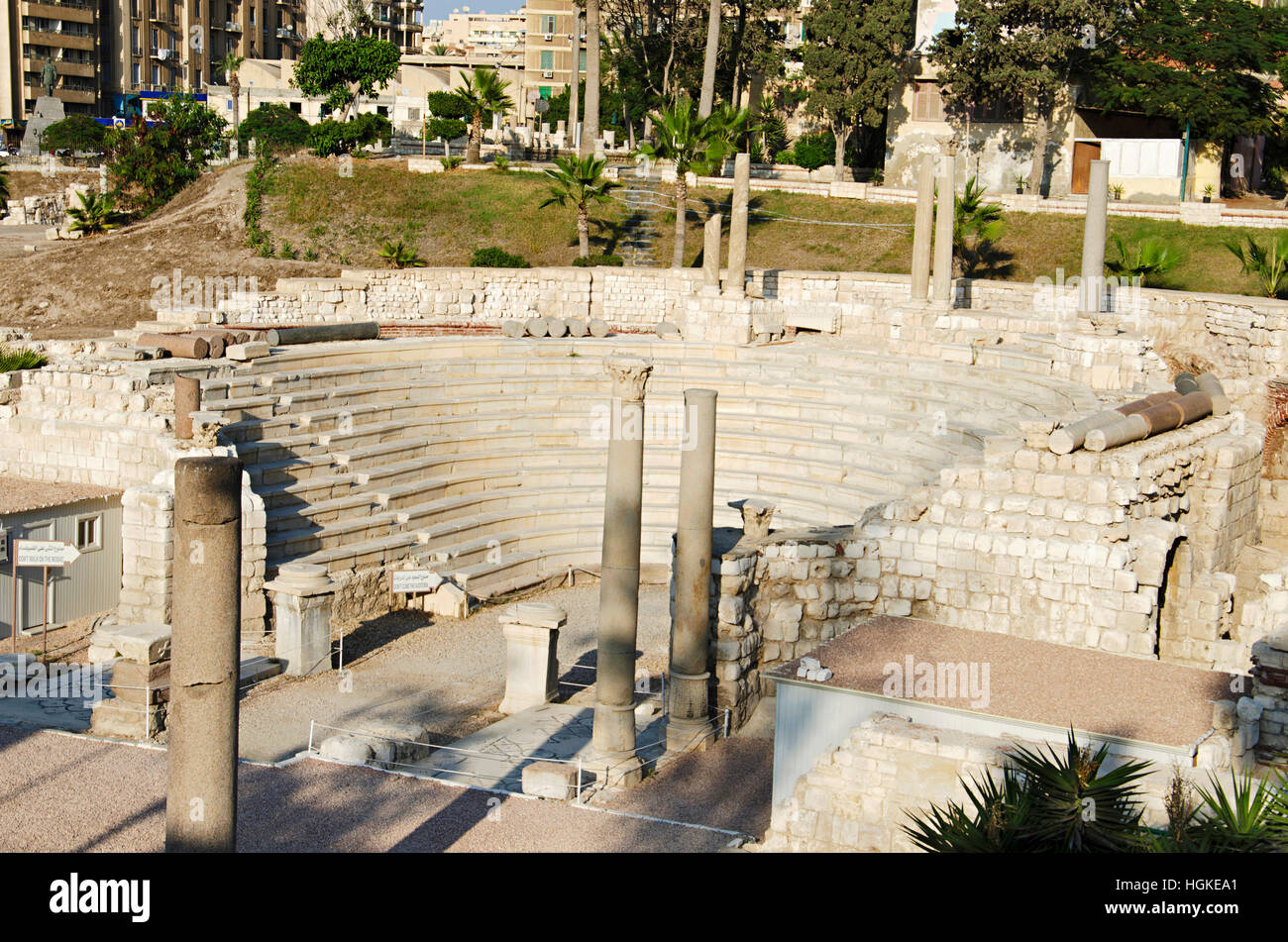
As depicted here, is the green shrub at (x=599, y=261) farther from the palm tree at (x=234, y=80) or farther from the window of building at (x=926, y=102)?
the palm tree at (x=234, y=80)

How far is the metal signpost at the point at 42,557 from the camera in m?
17.0

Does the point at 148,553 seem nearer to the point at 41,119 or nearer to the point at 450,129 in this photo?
the point at 450,129

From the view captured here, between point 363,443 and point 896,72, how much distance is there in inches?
1261

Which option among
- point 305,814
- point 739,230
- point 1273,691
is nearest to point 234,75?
point 739,230

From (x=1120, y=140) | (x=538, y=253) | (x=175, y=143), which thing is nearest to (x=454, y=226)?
(x=538, y=253)

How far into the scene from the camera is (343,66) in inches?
2378

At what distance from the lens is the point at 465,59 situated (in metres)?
110

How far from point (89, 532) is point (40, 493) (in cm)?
86

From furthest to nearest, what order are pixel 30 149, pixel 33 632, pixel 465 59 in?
Answer: 1. pixel 465 59
2. pixel 30 149
3. pixel 33 632

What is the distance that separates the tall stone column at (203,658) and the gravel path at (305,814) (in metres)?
2.23

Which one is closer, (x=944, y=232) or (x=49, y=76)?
(x=944, y=232)

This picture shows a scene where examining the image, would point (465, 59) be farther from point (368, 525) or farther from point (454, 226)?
point (368, 525)

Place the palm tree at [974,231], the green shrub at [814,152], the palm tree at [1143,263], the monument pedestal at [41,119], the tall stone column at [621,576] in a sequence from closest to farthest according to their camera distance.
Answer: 1. the tall stone column at [621,576]
2. the palm tree at [1143,263]
3. the palm tree at [974,231]
4. the green shrub at [814,152]
5. the monument pedestal at [41,119]

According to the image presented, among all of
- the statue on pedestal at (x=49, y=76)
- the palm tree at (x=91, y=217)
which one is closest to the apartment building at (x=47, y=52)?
the statue on pedestal at (x=49, y=76)
